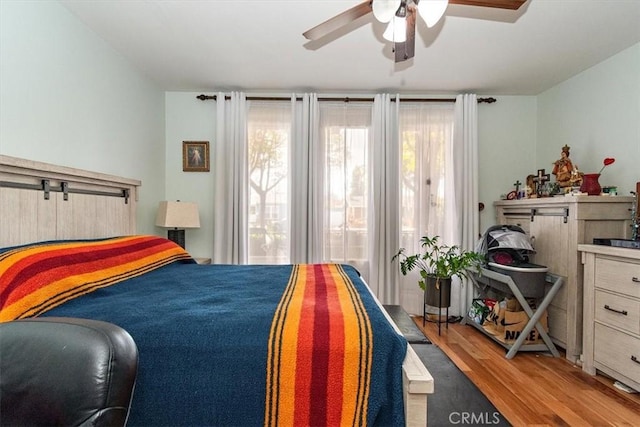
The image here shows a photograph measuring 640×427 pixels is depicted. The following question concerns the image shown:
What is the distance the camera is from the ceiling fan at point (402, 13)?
61.4 inches

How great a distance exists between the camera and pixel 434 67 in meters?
3.04

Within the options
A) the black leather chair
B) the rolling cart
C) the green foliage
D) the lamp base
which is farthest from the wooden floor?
the lamp base

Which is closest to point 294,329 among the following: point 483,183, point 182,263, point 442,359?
point 182,263

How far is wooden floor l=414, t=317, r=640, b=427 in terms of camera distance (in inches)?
76.1

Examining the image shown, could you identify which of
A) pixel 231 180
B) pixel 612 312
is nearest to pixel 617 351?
pixel 612 312

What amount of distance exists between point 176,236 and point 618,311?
3.60 m

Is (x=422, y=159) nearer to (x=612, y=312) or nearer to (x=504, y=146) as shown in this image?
(x=504, y=146)

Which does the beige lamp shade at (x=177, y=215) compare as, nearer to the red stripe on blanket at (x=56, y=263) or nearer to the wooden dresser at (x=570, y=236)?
the red stripe on blanket at (x=56, y=263)

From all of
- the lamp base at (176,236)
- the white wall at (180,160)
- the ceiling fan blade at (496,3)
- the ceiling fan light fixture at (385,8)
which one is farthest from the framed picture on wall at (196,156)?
the ceiling fan blade at (496,3)

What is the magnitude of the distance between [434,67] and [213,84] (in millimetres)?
2153

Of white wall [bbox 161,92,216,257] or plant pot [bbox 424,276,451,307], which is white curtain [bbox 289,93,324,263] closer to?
white wall [bbox 161,92,216,257]

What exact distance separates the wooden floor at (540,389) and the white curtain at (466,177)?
0.91 metres

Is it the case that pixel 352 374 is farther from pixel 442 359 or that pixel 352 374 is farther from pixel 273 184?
pixel 273 184

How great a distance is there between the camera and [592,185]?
105 inches
